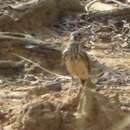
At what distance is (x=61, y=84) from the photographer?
6.19 metres

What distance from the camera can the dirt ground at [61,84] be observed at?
464 cm

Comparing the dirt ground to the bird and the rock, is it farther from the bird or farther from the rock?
the bird

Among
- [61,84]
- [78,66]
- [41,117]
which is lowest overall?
[61,84]

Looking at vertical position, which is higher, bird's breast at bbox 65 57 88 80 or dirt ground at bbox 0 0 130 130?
bird's breast at bbox 65 57 88 80

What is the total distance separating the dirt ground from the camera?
464 cm

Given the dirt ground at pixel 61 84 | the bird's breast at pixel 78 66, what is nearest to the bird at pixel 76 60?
the bird's breast at pixel 78 66

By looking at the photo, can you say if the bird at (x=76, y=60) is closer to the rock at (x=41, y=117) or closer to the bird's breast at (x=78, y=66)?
the bird's breast at (x=78, y=66)

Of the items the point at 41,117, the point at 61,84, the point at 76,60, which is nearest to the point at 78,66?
the point at 76,60

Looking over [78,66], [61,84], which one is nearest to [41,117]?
[78,66]

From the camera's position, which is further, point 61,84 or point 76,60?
point 61,84

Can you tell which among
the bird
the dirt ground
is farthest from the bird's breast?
the dirt ground

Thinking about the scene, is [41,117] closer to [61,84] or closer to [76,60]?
[76,60]

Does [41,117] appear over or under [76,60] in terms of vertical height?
under

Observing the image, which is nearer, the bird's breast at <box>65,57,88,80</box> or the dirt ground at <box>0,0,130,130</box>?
the bird's breast at <box>65,57,88,80</box>
